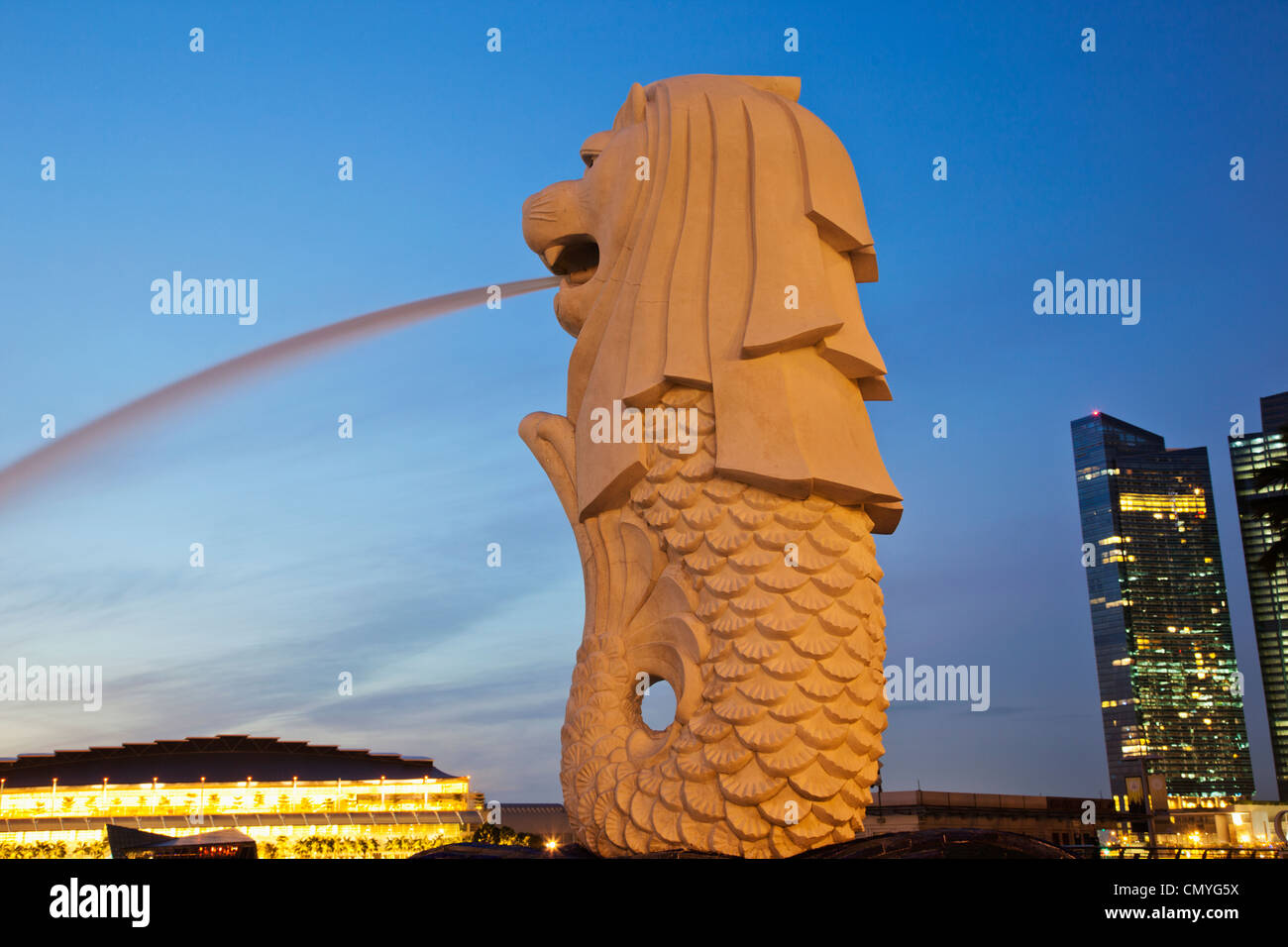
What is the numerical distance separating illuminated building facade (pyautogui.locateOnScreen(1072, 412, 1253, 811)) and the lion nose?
86.0 metres

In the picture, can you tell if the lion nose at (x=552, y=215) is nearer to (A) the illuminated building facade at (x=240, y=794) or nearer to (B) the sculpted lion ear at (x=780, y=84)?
(B) the sculpted lion ear at (x=780, y=84)

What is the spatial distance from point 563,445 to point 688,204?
291 centimetres

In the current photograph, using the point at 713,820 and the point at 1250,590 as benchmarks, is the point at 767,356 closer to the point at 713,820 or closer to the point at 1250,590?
the point at 713,820

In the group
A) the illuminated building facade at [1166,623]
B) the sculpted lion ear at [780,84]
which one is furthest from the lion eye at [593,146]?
the illuminated building facade at [1166,623]

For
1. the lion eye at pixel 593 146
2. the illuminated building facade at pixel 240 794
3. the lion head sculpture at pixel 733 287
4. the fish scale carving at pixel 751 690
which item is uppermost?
the lion eye at pixel 593 146

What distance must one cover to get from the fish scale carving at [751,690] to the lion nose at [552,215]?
2.88 metres

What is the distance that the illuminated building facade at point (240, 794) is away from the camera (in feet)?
124

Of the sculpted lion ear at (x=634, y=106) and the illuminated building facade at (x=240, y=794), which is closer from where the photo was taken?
the sculpted lion ear at (x=634, y=106)

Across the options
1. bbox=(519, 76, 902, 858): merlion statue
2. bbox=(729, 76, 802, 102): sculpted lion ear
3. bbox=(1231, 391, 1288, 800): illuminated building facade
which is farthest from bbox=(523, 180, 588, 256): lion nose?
bbox=(1231, 391, 1288, 800): illuminated building facade

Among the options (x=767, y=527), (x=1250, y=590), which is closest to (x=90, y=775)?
(x=767, y=527)

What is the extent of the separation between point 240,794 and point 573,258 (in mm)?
35620

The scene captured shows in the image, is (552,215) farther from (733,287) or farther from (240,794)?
(240,794)

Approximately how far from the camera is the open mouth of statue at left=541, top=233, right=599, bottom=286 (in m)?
12.0
